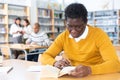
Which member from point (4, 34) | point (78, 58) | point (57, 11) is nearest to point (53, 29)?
point (57, 11)

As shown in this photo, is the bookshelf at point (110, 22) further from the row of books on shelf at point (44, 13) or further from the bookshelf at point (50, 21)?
the row of books on shelf at point (44, 13)

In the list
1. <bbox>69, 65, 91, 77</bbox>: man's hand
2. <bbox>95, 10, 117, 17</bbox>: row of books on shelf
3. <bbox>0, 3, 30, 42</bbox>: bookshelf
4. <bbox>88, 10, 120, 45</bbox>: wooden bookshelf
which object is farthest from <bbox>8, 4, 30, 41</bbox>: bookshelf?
<bbox>69, 65, 91, 77</bbox>: man's hand

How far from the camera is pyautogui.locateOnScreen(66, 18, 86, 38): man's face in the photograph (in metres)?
1.56

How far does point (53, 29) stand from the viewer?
10.1m

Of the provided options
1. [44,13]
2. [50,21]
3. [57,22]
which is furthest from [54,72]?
[57,22]

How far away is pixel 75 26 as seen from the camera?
5.18 feet

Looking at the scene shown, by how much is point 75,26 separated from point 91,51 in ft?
0.81

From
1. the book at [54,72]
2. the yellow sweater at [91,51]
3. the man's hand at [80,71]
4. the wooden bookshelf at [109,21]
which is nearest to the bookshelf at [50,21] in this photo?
the wooden bookshelf at [109,21]

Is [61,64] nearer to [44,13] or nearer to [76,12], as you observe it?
[76,12]

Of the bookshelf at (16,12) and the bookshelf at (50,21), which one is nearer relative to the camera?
the bookshelf at (16,12)

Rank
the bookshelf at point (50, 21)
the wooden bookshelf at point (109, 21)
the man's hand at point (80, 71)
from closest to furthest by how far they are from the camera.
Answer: the man's hand at point (80, 71), the wooden bookshelf at point (109, 21), the bookshelf at point (50, 21)

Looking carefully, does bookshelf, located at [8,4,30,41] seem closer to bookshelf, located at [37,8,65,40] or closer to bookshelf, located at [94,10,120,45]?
bookshelf, located at [37,8,65,40]

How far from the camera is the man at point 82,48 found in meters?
1.49

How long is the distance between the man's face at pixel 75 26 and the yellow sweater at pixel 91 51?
11 centimetres
